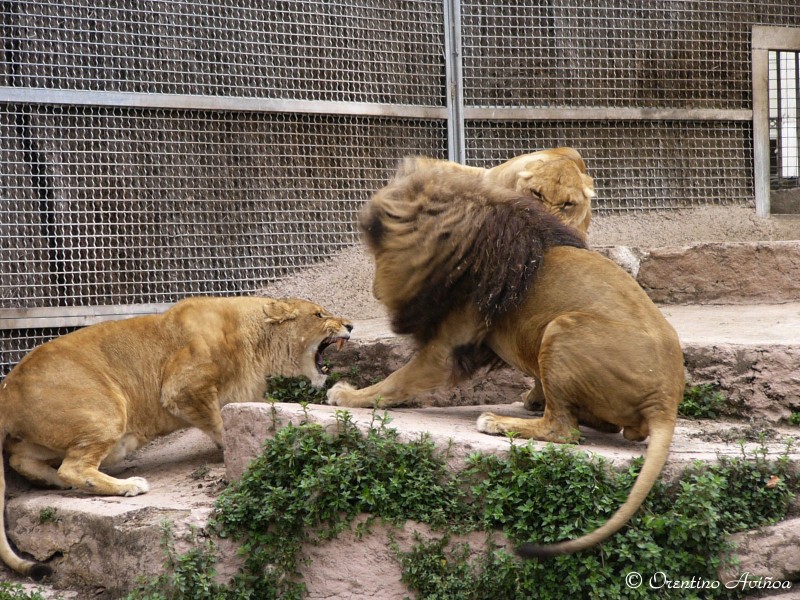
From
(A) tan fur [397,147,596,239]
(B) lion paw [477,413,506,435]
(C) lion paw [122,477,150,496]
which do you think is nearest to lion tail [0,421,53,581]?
(C) lion paw [122,477,150,496]

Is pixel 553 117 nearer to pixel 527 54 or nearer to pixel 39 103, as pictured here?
pixel 527 54

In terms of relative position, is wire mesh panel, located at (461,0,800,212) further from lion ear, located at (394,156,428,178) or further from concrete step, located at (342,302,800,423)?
lion ear, located at (394,156,428,178)

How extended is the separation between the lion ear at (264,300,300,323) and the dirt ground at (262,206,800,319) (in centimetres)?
188

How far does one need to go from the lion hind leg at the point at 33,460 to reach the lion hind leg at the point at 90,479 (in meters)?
0.17

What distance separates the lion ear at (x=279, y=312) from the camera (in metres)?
6.20

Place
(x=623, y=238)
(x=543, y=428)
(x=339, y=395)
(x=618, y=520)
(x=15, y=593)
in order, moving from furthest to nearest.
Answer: (x=623, y=238) → (x=339, y=395) → (x=15, y=593) → (x=543, y=428) → (x=618, y=520)

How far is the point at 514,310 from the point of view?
4.98 metres

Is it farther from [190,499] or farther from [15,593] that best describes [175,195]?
[15,593]

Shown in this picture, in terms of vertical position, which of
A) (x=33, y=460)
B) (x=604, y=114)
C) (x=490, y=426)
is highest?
(x=604, y=114)

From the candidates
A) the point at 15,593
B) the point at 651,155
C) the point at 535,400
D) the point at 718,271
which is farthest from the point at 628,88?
the point at 15,593

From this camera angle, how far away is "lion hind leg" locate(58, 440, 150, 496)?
5395mm

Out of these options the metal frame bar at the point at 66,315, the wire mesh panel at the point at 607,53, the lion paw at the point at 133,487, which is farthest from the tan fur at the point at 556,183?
the lion paw at the point at 133,487

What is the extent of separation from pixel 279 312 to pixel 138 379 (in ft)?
3.27

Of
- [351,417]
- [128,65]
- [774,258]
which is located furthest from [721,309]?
[128,65]
